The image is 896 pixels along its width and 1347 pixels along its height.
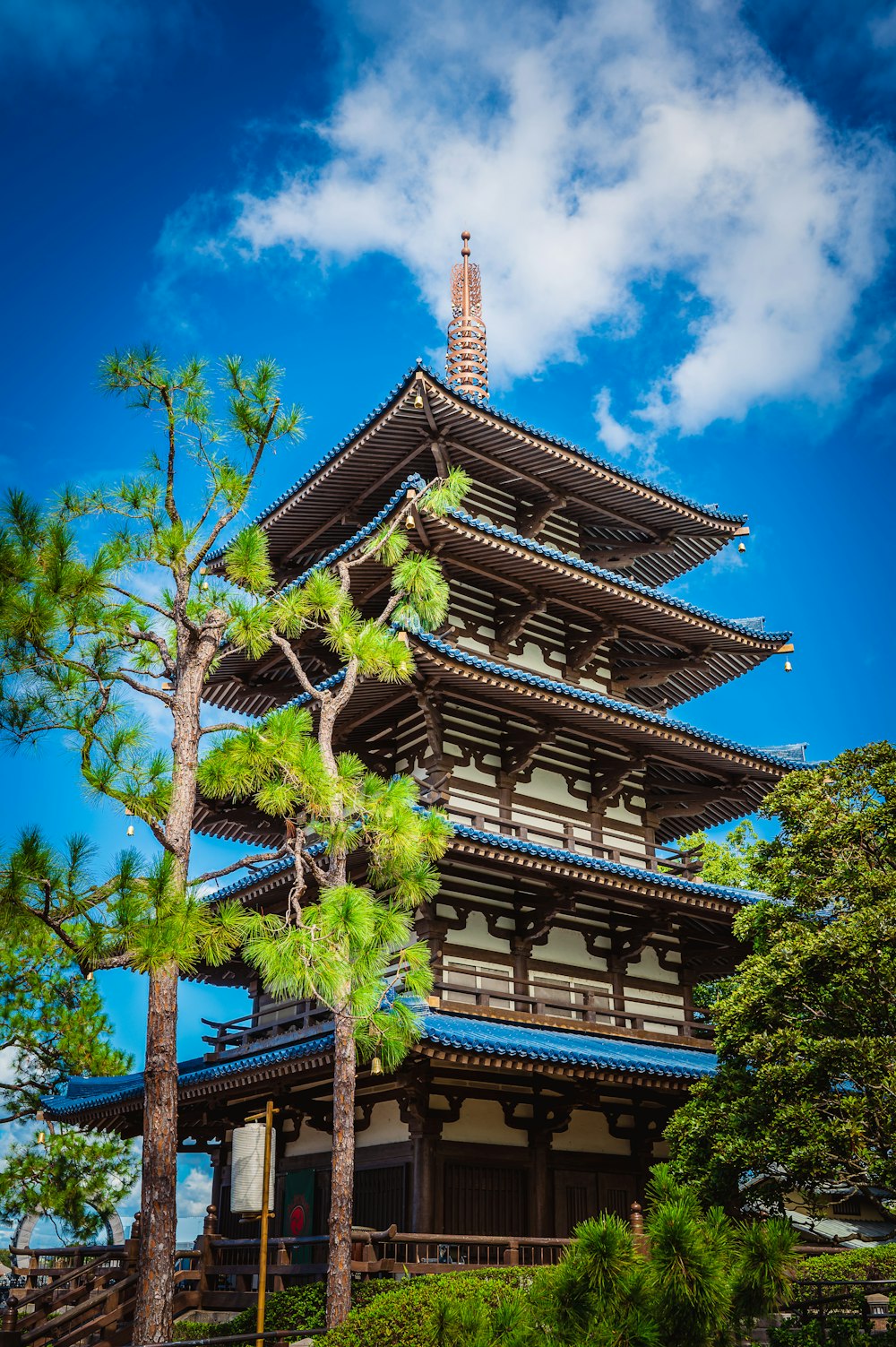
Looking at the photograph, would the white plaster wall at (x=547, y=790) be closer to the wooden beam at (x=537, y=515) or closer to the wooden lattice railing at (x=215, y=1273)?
the wooden beam at (x=537, y=515)

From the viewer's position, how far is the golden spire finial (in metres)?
28.8

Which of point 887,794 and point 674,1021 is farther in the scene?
point 674,1021

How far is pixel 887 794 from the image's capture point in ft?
50.7

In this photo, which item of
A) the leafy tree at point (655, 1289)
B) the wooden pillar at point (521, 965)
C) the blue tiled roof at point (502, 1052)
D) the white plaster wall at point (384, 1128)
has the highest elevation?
the wooden pillar at point (521, 965)

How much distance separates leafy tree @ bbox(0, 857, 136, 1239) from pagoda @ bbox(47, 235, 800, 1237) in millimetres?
7132

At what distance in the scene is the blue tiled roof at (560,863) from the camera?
17312mm

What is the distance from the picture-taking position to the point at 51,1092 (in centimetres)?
2814

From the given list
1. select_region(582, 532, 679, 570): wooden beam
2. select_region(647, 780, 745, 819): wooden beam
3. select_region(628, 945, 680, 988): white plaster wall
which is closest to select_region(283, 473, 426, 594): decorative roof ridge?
select_region(582, 532, 679, 570): wooden beam

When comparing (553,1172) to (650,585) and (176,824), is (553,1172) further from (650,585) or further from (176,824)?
(650,585)

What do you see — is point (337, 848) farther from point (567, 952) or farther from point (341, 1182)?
point (567, 952)

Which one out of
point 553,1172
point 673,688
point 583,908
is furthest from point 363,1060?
point 673,688

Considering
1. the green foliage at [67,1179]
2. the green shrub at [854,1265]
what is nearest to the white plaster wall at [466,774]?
the green shrub at [854,1265]

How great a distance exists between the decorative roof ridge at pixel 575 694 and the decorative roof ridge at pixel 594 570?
209 cm

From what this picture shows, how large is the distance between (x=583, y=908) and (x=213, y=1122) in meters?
7.66
